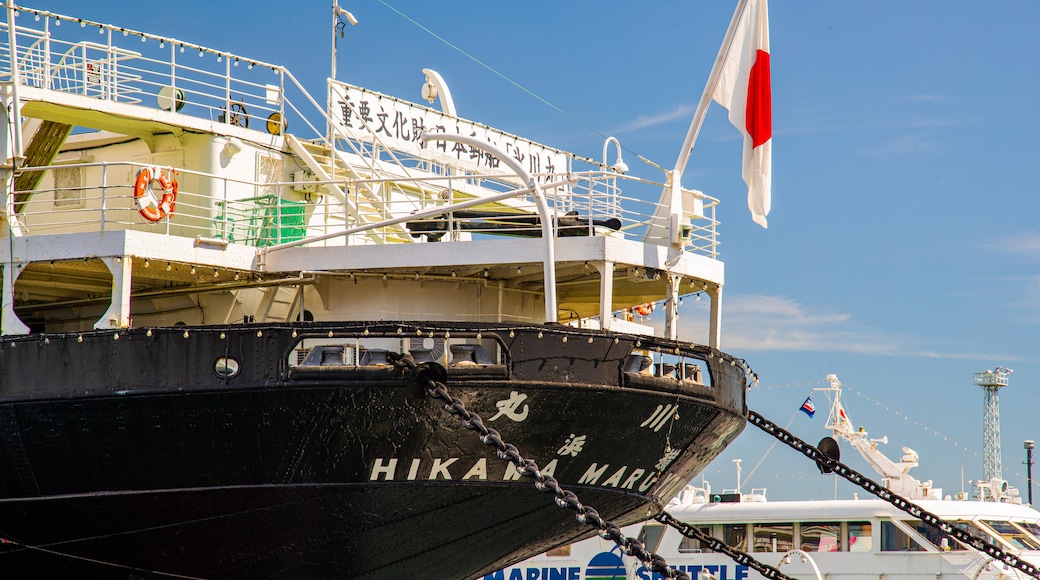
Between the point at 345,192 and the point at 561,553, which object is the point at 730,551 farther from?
the point at 561,553

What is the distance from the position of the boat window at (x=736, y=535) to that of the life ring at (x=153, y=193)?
691 inches

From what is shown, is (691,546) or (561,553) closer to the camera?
(691,546)

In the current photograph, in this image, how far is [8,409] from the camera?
51.8 ft

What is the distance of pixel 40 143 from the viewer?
1961 centimetres

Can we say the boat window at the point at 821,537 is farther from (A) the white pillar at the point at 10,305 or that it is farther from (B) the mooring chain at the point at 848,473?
(A) the white pillar at the point at 10,305

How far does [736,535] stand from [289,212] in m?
15.6

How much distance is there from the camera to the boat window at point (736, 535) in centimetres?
3105

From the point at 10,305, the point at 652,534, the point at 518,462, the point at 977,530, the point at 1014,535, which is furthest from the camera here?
the point at 652,534

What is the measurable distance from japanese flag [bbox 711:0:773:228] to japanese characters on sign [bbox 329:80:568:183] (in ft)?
9.66

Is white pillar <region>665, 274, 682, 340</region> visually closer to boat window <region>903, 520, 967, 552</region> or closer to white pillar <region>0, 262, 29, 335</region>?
white pillar <region>0, 262, 29, 335</region>

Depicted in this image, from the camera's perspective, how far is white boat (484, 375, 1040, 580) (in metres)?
28.7

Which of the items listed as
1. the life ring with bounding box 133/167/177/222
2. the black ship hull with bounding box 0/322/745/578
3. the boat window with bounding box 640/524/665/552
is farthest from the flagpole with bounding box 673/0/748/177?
the boat window with bounding box 640/524/665/552

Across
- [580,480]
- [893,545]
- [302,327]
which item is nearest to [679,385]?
[580,480]

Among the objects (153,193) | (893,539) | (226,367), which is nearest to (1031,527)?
(893,539)
